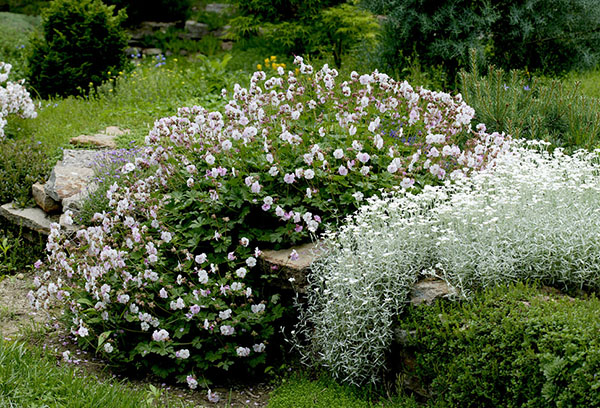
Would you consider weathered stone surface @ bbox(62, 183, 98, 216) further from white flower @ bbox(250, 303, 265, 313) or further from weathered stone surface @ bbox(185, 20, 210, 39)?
weathered stone surface @ bbox(185, 20, 210, 39)

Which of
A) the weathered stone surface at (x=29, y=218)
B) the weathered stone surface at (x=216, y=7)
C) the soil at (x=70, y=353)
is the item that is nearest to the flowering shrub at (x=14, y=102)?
the weathered stone surface at (x=29, y=218)

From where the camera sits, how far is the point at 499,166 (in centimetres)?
416

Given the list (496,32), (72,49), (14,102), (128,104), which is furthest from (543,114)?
(72,49)

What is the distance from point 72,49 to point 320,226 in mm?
6611

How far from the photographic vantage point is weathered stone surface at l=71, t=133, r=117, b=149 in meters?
6.53

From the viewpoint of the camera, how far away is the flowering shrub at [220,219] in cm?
389

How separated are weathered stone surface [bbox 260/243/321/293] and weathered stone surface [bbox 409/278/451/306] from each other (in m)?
0.69

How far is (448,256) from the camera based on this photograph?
3.49 meters

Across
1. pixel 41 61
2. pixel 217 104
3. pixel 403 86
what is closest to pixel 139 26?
pixel 41 61

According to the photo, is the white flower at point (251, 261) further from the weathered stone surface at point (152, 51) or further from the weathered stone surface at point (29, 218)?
the weathered stone surface at point (152, 51)

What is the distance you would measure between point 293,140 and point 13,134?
13.7ft

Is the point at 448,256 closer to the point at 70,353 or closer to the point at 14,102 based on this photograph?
the point at 70,353

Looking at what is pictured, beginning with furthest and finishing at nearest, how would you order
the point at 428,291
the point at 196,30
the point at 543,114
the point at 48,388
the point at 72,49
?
1. the point at 196,30
2. the point at 72,49
3. the point at 543,114
4. the point at 428,291
5. the point at 48,388

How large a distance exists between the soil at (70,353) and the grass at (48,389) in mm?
204
